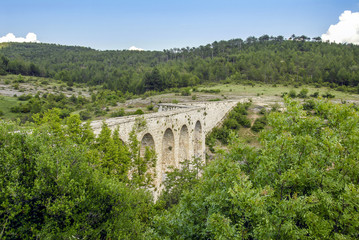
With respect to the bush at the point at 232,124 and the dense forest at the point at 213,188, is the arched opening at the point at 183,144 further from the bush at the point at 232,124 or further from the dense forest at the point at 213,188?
the bush at the point at 232,124

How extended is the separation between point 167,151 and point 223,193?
47.5 feet

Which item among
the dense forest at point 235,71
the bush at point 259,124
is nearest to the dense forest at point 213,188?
the bush at point 259,124

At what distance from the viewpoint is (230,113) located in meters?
40.6

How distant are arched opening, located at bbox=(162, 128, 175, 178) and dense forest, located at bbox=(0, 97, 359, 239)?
470 inches

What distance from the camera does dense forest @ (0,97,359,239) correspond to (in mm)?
5395

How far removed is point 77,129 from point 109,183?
14.0ft

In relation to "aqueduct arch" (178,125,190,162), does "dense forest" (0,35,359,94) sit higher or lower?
higher

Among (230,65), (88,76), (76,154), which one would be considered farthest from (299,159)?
(88,76)

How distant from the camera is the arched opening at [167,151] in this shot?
816 inches

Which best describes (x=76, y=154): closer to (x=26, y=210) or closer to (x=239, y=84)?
(x=26, y=210)

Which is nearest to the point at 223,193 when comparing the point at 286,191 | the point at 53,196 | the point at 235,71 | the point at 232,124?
the point at 286,191

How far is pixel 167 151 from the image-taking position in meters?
20.9

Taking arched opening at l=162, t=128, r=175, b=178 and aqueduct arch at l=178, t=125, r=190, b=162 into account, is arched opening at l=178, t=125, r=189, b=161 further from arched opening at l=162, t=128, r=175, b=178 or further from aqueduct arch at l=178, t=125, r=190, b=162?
arched opening at l=162, t=128, r=175, b=178

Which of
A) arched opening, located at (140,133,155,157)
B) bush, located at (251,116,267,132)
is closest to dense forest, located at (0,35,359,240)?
arched opening, located at (140,133,155,157)
